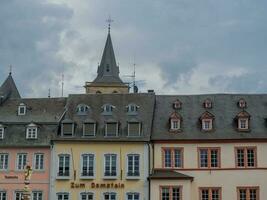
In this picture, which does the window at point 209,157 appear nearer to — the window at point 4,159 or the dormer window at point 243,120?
the dormer window at point 243,120

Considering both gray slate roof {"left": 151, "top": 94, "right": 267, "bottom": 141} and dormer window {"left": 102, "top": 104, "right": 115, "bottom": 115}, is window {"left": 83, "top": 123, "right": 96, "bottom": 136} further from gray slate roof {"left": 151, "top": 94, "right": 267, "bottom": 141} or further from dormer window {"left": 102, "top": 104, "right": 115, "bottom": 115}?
gray slate roof {"left": 151, "top": 94, "right": 267, "bottom": 141}

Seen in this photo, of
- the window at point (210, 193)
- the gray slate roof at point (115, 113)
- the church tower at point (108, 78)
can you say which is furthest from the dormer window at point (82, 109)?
the church tower at point (108, 78)

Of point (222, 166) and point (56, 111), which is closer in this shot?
point (222, 166)

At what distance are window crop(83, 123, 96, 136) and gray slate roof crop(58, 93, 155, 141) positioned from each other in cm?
50

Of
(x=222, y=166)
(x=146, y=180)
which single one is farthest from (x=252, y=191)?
(x=146, y=180)

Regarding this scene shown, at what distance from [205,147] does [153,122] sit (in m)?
6.39

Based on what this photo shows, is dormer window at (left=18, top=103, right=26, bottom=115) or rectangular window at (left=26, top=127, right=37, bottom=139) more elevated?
dormer window at (left=18, top=103, right=26, bottom=115)

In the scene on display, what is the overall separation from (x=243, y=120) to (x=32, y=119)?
2275cm

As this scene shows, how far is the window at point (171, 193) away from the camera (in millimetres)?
61156

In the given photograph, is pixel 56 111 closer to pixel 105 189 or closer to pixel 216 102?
pixel 105 189

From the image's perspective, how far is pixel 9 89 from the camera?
79.5 meters

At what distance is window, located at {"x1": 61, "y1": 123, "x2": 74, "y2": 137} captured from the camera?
64375mm

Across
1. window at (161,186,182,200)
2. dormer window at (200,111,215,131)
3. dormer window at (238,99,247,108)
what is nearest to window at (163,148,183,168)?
window at (161,186,182,200)

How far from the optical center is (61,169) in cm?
6359
